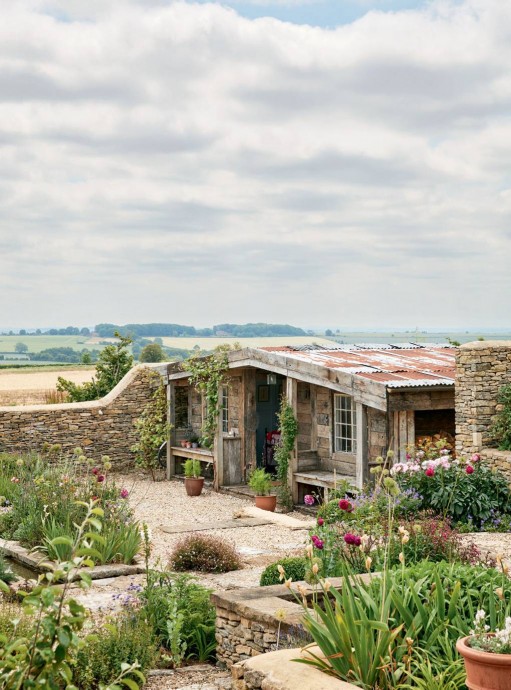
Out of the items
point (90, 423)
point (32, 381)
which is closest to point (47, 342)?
point (32, 381)

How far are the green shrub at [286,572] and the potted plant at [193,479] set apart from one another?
9.26 meters

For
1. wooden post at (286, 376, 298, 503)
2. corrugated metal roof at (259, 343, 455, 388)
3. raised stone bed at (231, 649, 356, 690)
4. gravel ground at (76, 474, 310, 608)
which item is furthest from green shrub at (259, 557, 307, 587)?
wooden post at (286, 376, 298, 503)

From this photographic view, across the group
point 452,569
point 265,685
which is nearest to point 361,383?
point 452,569

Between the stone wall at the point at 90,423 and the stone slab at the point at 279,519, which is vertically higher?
the stone wall at the point at 90,423

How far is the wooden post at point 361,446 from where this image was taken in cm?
1439

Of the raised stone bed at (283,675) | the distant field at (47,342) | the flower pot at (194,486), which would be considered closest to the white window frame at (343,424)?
the flower pot at (194,486)

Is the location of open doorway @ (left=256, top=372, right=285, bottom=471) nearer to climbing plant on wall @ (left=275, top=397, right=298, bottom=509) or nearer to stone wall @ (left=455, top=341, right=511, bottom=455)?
climbing plant on wall @ (left=275, top=397, right=298, bottom=509)

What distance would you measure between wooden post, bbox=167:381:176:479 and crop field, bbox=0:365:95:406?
30.2ft

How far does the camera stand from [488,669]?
4363 mm

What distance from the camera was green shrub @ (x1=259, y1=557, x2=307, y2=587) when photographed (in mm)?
8609

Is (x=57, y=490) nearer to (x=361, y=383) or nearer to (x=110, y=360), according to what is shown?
A: (x=361, y=383)

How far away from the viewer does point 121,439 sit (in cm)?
Answer: 2108

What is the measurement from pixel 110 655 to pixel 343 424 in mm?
9999

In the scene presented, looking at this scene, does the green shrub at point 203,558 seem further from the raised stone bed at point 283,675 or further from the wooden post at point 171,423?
the wooden post at point 171,423
